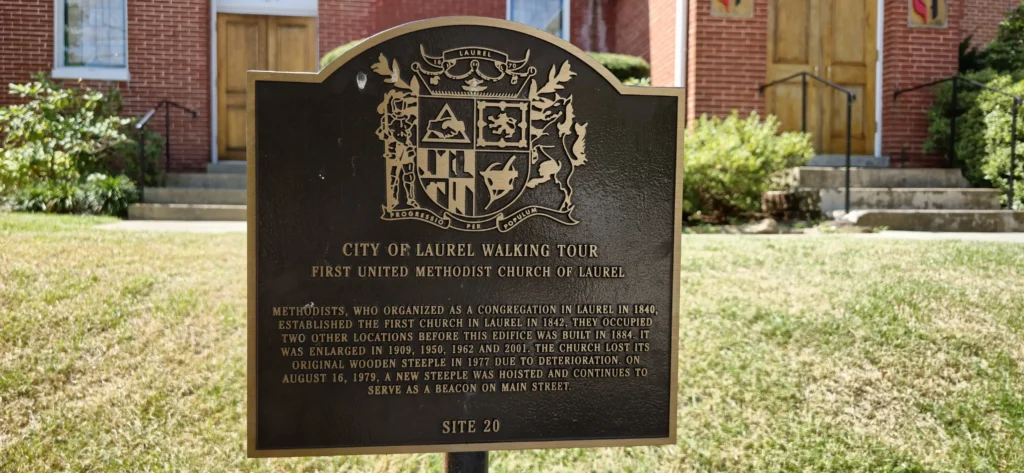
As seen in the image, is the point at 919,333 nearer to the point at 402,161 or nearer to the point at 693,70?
the point at 402,161

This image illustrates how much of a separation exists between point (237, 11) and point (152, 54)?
146 centimetres

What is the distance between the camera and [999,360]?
13.6 feet

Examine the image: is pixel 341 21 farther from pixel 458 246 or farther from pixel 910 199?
pixel 458 246

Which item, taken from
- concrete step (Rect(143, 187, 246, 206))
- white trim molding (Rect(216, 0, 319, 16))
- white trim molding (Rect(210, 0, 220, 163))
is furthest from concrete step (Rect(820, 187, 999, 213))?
white trim molding (Rect(210, 0, 220, 163))

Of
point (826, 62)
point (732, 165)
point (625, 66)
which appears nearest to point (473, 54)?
point (732, 165)

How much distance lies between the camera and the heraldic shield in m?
2.40

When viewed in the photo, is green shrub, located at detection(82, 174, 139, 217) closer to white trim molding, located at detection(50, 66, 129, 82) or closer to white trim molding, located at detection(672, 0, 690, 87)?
white trim molding, located at detection(50, 66, 129, 82)

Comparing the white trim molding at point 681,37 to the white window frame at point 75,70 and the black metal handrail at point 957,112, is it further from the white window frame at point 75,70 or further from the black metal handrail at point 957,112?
the white window frame at point 75,70

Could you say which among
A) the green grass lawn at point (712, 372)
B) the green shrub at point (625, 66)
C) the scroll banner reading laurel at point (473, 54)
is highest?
the green shrub at point (625, 66)

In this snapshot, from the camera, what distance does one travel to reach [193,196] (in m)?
10.7

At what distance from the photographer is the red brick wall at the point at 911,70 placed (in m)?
11.2

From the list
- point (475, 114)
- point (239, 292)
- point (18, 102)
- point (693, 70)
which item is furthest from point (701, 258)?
point (18, 102)

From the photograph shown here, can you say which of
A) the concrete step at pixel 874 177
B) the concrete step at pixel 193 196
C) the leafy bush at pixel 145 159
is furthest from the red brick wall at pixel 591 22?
the leafy bush at pixel 145 159

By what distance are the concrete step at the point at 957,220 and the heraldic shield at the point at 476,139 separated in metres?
7.19
